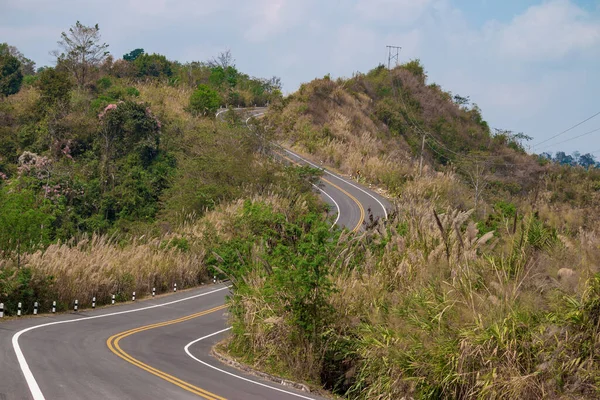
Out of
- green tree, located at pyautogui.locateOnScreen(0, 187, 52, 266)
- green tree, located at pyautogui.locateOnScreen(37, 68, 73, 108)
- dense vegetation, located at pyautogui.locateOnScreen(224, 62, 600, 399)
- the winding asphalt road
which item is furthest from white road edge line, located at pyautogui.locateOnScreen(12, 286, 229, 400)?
green tree, located at pyautogui.locateOnScreen(37, 68, 73, 108)

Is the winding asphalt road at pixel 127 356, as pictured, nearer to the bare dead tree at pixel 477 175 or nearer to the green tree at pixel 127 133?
the bare dead tree at pixel 477 175

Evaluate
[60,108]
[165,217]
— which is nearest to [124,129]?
[60,108]

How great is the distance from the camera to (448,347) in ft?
50.9

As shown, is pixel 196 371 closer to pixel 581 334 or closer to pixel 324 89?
pixel 581 334

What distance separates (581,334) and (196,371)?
1001cm

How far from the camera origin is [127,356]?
66.8ft

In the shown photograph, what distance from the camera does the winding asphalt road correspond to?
15219 millimetres

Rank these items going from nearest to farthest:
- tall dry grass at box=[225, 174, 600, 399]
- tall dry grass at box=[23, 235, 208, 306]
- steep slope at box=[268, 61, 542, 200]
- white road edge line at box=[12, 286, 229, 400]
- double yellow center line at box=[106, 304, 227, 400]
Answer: white road edge line at box=[12, 286, 229, 400], tall dry grass at box=[225, 174, 600, 399], double yellow center line at box=[106, 304, 227, 400], tall dry grass at box=[23, 235, 208, 306], steep slope at box=[268, 61, 542, 200]

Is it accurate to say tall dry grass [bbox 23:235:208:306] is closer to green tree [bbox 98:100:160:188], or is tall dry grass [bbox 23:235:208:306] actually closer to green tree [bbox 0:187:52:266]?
green tree [bbox 0:187:52:266]

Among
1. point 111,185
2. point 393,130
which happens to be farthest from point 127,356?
point 393,130

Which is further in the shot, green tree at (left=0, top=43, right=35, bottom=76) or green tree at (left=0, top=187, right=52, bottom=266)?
green tree at (left=0, top=43, right=35, bottom=76)

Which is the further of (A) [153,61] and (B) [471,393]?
(A) [153,61]

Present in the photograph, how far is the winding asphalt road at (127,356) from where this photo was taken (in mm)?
15219

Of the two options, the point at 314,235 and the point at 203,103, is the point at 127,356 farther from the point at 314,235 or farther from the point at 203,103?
the point at 203,103
